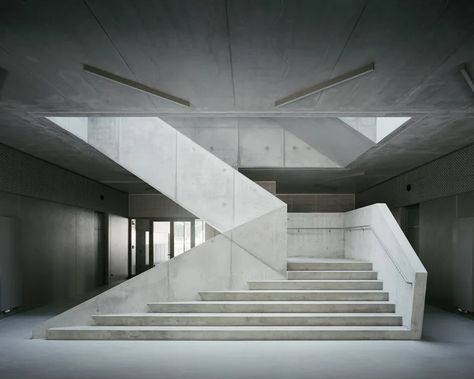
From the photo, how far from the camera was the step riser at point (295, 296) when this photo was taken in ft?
25.9

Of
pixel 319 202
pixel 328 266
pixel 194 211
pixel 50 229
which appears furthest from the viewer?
pixel 319 202

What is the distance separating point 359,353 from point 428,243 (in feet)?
18.5

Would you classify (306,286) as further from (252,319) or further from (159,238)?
(159,238)

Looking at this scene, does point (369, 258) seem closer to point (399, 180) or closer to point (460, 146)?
point (460, 146)

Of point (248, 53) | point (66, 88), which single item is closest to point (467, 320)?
point (248, 53)

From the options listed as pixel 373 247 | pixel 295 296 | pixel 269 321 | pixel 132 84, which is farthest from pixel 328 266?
pixel 132 84

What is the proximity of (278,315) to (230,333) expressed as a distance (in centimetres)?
93

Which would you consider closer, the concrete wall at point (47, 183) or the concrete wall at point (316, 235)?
the concrete wall at point (47, 183)

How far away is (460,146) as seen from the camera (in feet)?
29.1

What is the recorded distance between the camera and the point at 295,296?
7.95m

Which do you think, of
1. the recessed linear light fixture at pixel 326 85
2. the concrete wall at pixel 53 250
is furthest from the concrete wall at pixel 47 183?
the recessed linear light fixture at pixel 326 85

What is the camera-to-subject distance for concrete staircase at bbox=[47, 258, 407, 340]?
6.91 metres

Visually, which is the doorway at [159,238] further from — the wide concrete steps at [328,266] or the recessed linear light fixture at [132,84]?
the recessed linear light fixture at [132,84]

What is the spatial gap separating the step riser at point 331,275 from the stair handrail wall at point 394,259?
0.24 m
